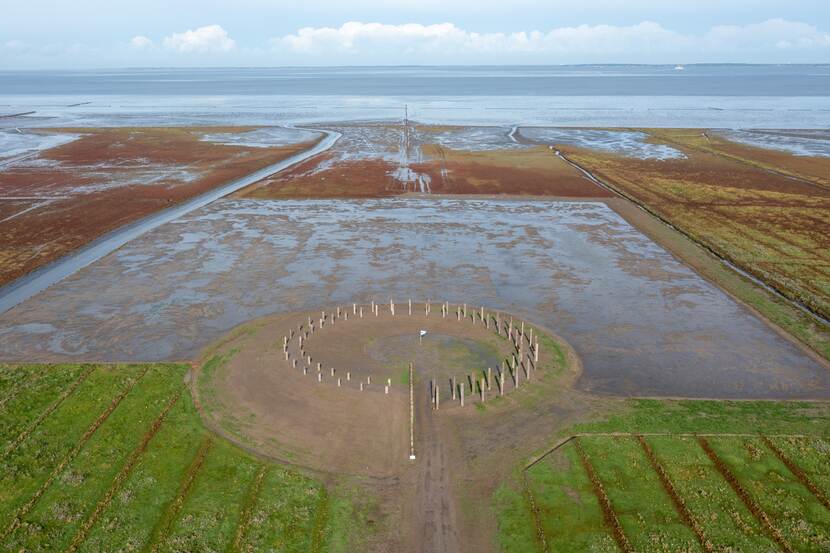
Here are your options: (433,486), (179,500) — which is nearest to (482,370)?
(433,486)

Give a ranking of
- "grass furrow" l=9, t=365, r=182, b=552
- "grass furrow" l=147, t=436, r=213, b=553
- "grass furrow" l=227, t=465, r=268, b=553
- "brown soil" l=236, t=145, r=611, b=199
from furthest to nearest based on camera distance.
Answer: "brown soil" l=236, t=145, r=611, b=199 < "grass furrow" l=9, t=365, r=182, b=552 < "grass furrow" l=147, t=436, r=213, b=553 < "grass furrow" l=227, t=465, r=268, b=553

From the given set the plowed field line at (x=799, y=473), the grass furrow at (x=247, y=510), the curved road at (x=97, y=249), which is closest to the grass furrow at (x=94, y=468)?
the grass furrow at (x=247, y=510)

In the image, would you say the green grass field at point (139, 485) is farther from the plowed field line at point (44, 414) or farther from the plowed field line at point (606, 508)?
the plowed field line at point (606, 508)

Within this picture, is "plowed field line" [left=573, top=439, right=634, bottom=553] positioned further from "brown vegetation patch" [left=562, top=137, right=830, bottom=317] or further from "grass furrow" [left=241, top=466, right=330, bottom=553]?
"brown vegetation patch" [left=562, top=137, right=830, bottom=317]

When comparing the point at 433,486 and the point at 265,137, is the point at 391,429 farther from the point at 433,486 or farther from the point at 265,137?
the point at 265,137

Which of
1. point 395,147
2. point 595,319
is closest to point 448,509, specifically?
point 595,319

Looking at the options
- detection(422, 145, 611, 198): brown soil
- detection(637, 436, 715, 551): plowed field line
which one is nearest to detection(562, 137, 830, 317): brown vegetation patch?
detection(422, 145, 611, 198): brown soil

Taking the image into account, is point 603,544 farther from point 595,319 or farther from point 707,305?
point 707,305
